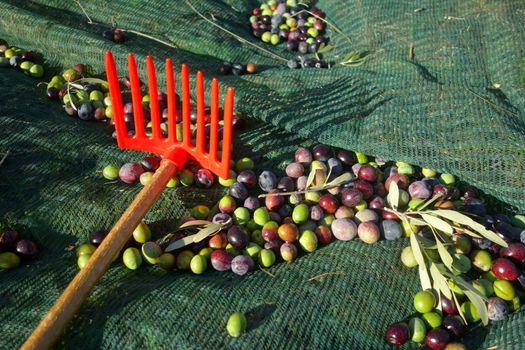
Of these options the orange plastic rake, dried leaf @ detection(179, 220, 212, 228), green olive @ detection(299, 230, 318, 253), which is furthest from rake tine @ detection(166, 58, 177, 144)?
green olive @ detection(299, 230, 318, 253)

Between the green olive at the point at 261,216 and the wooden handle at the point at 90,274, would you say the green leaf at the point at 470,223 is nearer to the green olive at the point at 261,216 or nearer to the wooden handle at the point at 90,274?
the green olive at the point at 261,216

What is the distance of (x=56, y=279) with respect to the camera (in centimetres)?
205

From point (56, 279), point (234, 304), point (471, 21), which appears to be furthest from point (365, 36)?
point (56, 279)

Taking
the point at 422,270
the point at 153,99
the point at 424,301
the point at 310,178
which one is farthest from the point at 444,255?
the point at 153,99

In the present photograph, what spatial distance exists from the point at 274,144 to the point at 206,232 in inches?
32.2

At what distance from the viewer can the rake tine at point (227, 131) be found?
6.68 ft

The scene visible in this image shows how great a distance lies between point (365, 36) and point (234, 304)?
2.29 m

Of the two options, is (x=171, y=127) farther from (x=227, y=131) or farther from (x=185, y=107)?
(x=227, y=131)

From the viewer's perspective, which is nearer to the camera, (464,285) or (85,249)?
(464,285)

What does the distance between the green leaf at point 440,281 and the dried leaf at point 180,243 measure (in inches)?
41.9

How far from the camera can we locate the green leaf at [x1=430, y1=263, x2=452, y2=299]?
1.99m

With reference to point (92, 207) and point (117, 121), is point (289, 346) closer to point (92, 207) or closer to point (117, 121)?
point (92, 207)

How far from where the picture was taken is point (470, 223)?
2.12 metres

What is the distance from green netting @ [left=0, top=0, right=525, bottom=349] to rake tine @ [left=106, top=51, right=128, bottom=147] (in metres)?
0.22
